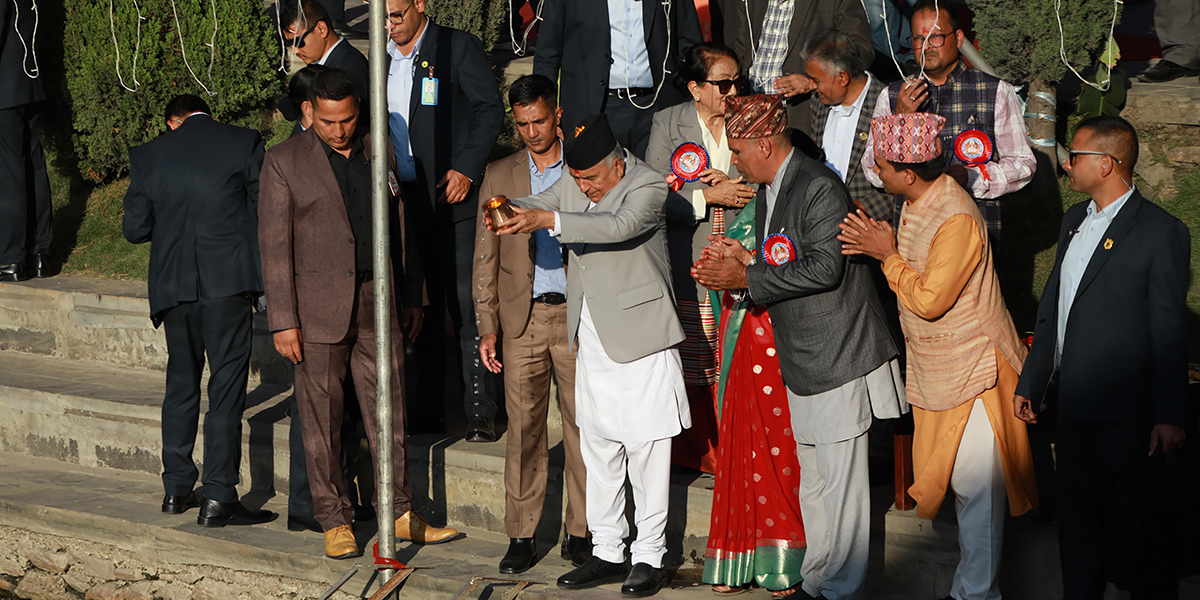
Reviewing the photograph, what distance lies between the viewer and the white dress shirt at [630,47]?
5.94m

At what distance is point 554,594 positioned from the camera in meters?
4.72

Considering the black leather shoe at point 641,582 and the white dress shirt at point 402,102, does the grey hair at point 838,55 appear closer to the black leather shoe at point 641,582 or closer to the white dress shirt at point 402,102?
the white dress shirt at point 402,102

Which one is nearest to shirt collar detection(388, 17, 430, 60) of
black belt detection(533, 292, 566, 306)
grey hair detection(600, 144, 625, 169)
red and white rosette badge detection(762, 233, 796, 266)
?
black belt detection(533, 292, 566, 306)

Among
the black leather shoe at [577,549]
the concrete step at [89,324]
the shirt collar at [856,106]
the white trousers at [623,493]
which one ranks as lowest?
the black leather shoe at [577,549]

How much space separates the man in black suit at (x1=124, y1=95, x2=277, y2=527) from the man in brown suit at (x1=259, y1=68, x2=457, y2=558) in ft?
1.94

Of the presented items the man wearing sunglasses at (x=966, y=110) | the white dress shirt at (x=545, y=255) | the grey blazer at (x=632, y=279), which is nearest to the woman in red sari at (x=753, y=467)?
the grey blazer at (x=632, y=279)

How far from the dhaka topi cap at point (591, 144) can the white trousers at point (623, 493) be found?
1.08m

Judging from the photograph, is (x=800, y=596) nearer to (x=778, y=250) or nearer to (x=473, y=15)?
(x=778, y=250)

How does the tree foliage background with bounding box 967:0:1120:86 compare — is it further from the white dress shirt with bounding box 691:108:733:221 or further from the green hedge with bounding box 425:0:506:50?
the green hedge with bounding box 425:0:506:50

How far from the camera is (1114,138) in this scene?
3.85 m

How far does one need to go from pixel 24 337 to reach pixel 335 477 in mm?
3700

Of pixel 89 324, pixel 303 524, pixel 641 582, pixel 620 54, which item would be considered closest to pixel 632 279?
pixel 641 582

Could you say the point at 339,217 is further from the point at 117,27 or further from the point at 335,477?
the point at 117,27

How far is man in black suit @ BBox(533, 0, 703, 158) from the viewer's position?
5926mm
